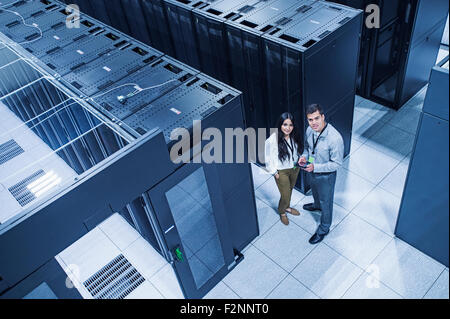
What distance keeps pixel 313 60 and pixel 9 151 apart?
275cm

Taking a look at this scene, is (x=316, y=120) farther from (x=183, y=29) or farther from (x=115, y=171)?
(x=183, y=29)

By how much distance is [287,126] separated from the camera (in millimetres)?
3555

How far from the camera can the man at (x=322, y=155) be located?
11.3ft

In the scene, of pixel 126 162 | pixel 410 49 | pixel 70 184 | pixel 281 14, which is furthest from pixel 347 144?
pixel 70 184

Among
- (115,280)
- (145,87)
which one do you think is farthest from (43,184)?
(115,280)

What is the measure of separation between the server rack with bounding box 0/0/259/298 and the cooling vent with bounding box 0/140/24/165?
2 cm

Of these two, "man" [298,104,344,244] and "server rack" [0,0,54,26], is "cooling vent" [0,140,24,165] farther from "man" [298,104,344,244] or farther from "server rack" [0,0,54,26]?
"man" [298,104,344,244]

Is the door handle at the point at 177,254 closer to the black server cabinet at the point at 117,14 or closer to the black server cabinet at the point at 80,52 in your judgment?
the black server cabinet at the point at 80,52

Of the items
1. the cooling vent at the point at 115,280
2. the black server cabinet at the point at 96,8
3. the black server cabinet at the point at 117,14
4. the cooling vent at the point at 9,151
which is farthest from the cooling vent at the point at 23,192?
the black server cabinet at the point at 96,8

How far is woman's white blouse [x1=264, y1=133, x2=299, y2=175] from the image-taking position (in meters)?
3.70

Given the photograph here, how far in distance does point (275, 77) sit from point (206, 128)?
4.78 feet

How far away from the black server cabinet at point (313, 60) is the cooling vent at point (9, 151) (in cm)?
243

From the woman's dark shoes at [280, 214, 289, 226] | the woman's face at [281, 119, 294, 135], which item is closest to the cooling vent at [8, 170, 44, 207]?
the woman's face at [281, 119, 294, 135]

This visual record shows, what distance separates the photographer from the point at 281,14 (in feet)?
13.6
